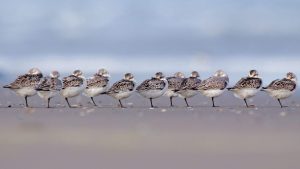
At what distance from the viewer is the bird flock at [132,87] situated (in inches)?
667

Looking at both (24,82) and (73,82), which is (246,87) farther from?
(24,82)

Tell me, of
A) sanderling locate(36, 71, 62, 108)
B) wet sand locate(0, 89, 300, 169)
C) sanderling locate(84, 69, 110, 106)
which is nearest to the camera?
wet sand locate(0, 89, 300, 169)

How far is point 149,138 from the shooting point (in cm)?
1134

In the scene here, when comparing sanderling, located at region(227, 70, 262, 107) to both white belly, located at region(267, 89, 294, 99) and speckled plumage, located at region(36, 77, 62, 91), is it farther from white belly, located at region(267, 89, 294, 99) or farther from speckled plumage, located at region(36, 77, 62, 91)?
speckled plumage, located at region(36, 77, 62, 91)

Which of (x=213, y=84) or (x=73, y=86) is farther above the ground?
(x=73, y=86)

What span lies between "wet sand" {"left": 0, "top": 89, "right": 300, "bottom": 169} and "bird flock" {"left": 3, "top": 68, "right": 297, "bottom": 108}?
0.59 metres

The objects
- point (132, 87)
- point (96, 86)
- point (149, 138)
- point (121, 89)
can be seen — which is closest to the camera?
point (149, 138)

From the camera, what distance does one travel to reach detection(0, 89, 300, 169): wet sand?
31.3 feet

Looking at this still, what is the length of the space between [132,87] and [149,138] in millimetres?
6059

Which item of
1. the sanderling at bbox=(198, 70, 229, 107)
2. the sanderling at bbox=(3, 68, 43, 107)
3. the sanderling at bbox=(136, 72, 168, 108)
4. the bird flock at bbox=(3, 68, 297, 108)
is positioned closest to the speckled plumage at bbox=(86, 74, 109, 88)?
the bird flock at bbox=(3, 68, 297, 108)

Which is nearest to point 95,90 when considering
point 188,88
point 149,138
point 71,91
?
point 71,91

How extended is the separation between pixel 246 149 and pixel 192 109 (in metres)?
6.00

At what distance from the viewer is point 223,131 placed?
12.2 m

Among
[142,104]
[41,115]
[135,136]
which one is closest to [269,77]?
[142,104]
